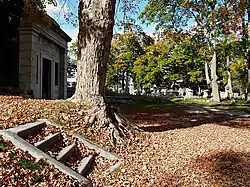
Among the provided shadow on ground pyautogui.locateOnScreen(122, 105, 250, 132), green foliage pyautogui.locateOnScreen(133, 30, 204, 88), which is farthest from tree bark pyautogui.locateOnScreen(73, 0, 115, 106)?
green foliage pyautogui.locateOnScreen(133, 30, 204, 88)

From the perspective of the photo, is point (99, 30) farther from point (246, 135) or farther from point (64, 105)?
point (246, 135)

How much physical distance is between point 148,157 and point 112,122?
124 cm

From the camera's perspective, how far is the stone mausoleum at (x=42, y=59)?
12.1m

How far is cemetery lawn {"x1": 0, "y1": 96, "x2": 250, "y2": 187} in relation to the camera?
3348 mm

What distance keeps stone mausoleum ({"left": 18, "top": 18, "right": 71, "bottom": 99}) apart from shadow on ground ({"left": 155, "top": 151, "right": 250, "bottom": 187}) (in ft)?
28.9

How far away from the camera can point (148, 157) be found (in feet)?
17.0

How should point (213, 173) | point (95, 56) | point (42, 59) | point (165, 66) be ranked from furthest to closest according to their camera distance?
1. point (165, 66)
2. point (42, 59)
3. point (95, 56)
4. point (213, 173)

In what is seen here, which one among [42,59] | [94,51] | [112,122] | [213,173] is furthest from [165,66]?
[213,173]

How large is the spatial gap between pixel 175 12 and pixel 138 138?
17.0m

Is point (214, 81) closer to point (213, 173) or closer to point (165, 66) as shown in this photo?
point (165, 66)

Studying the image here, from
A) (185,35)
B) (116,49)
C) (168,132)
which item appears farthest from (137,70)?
(168,132)

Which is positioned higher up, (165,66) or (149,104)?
(165,66)

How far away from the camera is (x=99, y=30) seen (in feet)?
20.9

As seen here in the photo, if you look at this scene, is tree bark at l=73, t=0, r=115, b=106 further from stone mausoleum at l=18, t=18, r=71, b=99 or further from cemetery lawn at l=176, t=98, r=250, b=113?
cemetery lawn at l=176, t=98, r=250, b=113
